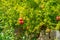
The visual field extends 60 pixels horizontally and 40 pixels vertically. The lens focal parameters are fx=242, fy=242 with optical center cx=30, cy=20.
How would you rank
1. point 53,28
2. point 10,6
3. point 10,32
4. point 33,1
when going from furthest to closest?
1. point 10,32
2. point 10,6
3. point 33,1
4. point 53,28

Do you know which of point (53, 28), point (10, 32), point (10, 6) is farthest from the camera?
point (10, 32)

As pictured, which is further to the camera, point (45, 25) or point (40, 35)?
point (40, 35)

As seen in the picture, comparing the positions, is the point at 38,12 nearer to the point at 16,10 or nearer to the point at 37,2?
the point at 37,2

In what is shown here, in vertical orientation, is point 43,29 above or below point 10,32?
above

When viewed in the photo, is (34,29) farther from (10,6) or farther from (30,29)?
(10,6)

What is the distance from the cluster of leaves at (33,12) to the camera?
3.79 meters

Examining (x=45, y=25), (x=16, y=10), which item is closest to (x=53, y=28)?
(x=45, y=25)

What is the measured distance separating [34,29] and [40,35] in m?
0.35

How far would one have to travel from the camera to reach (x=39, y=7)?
3.96 m

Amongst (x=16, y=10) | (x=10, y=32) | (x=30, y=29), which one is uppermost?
(x=16, y=10)

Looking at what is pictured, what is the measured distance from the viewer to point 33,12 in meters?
3.98

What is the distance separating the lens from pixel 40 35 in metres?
4.31

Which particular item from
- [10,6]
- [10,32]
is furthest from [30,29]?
[10,32]

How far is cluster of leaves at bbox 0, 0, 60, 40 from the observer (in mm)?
3785
